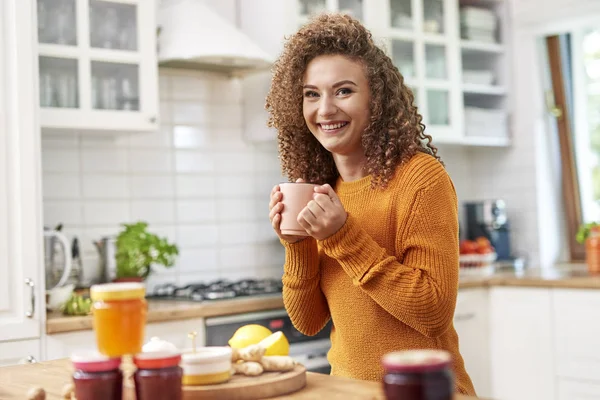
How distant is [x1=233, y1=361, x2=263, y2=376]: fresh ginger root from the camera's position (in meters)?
1.37

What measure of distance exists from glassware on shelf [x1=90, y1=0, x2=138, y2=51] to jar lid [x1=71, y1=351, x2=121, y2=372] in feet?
7.30

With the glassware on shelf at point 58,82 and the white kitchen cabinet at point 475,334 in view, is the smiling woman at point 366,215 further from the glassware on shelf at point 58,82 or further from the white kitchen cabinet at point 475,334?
the white kitchen cabinet at point 475,334

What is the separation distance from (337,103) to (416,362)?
37.8 inches

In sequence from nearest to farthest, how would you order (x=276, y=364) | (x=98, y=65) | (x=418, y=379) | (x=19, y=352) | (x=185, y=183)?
1. (x=418, y=379)
2. (x=276, y=364)
3. (x=19, y=352)
4. (x=98, y=65)
5. (x=185, y=183)

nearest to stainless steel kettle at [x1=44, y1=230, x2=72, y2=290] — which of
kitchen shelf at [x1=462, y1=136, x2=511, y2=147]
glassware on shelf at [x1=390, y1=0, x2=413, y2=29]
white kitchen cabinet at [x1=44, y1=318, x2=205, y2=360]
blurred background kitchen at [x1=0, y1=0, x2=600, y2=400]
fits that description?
blurred background kitchen at [x1=0, y1=0, x2=600, y2=400]

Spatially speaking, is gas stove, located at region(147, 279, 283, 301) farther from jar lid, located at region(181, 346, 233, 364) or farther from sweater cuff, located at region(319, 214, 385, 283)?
jar lid, located at region(181, 346, 233, 364)

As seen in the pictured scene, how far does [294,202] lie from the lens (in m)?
1.53

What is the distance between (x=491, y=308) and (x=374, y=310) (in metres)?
2.31

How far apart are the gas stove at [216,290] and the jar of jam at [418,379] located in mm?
2286

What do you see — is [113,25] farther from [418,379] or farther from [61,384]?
[418,379]

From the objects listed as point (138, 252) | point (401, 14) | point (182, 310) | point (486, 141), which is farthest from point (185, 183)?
point (486, 141)

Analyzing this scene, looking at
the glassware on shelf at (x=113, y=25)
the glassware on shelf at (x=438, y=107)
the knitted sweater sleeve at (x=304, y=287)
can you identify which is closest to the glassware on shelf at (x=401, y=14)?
the glassware on shelf at (x=438, y=107)

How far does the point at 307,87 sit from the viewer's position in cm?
183

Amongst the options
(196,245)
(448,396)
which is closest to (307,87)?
(448,396)
